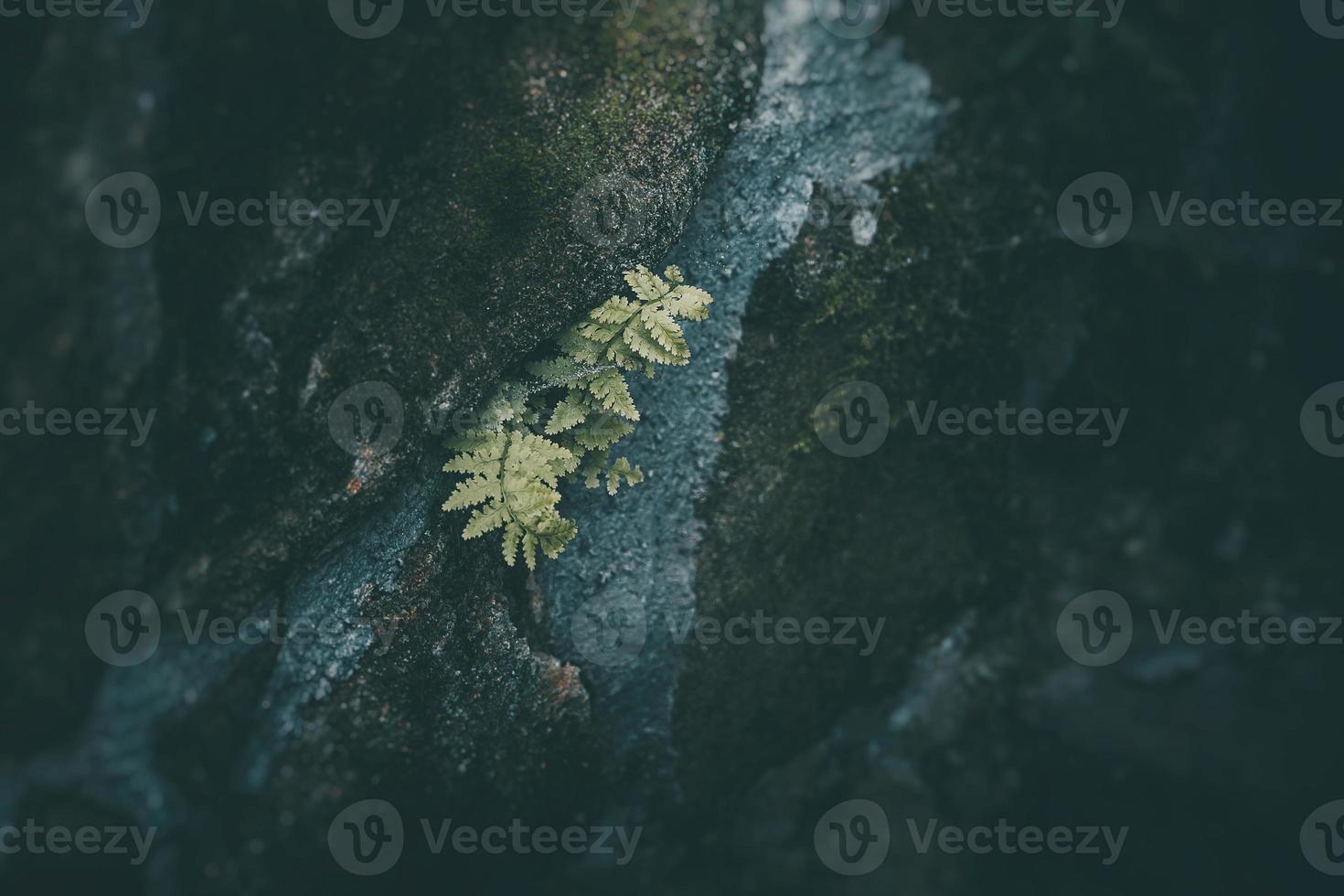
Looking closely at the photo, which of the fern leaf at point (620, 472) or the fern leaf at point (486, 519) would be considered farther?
the fern leaf at point (620, 472)

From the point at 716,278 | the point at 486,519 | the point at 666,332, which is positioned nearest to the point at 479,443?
the point at 486,519

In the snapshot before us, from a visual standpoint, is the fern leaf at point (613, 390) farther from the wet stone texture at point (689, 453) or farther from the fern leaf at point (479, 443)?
the fern leaf at point (479, 443)

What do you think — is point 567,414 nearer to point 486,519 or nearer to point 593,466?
point 593,466

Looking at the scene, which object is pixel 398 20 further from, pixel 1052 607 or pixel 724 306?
pixel 1052 607

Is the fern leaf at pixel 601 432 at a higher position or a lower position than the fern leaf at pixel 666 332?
A: lower

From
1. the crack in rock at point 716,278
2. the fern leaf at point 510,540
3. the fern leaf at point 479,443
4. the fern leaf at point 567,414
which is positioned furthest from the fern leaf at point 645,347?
the fern leaf at point 510,540

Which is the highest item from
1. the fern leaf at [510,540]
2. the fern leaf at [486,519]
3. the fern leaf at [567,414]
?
the fern leaf at [567,414]

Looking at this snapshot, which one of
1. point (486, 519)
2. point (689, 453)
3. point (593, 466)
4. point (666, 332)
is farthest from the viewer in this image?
point (689, 453)

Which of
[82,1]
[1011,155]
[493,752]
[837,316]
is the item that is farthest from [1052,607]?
[82,1]
